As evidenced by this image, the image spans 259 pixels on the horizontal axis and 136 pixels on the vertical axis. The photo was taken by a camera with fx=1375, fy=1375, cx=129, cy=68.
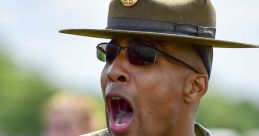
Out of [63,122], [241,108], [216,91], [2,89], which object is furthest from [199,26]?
[2,89]

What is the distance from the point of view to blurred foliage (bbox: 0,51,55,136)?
147ft

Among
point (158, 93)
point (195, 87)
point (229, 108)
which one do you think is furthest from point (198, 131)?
point (229, 108)

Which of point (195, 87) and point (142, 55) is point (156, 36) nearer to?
point (142, 55)

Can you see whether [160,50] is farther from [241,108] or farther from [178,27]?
[241,108]

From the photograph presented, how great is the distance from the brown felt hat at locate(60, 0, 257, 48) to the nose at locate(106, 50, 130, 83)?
142mm

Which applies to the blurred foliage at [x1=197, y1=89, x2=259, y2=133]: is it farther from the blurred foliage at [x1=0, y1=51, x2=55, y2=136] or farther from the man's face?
the man's face

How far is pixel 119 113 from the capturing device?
8438 millimetres

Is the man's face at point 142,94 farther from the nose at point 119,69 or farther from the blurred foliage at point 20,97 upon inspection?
the blurred foliage at point 20,97

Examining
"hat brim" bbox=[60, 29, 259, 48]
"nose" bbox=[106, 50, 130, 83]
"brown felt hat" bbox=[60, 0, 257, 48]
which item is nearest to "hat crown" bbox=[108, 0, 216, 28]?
"brown felt hat" bbox=[60, 0, 257, 48]

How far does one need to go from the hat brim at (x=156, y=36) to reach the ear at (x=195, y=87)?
21 cm

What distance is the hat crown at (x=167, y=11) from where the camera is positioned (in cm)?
847

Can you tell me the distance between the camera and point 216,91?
5047 cm

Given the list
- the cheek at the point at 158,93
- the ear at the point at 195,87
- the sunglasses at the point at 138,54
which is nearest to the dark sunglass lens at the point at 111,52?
the sunglasses at the point at 138,54

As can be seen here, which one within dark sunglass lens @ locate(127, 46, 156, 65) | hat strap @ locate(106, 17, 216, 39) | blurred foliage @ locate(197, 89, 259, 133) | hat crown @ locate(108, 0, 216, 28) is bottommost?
blurred foliage @ locate(197, 89, 259, 133)
